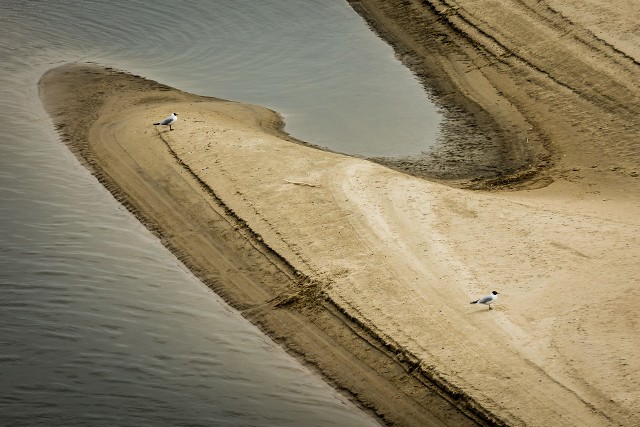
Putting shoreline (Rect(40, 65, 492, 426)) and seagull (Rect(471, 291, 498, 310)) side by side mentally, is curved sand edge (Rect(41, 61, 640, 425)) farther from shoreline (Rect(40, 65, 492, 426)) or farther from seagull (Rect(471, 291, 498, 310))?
seagull (Rect(471, 291, 498, 310))

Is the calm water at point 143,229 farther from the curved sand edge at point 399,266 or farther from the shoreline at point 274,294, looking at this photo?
the curved sand edge at point 399,266

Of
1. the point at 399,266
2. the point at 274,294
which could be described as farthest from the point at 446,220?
the point at 274,294

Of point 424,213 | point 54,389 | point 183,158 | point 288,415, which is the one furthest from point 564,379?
point 183,158

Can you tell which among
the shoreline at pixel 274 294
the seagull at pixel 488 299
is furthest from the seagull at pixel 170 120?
the seagull at pixel 488 299

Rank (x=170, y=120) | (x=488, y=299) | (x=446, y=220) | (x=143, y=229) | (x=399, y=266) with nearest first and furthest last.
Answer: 1. (x=488, y=299)
2. (x=399, y=266)
3. (x=446, y=220)
4. (x=143, y=229)
5. (x=170, y=120)

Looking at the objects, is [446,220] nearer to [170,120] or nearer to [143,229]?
[143,229]

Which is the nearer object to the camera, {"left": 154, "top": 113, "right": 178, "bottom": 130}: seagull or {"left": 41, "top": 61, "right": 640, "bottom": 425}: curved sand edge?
{"left": 41, "top": 61, "right": 640, "bottom": 425}: curved sand edge

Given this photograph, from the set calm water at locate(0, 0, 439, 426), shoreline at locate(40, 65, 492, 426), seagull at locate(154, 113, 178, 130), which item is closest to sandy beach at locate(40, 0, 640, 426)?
shoreline at locate(40, 65, 492, 426)

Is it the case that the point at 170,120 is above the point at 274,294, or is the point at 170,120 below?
above
